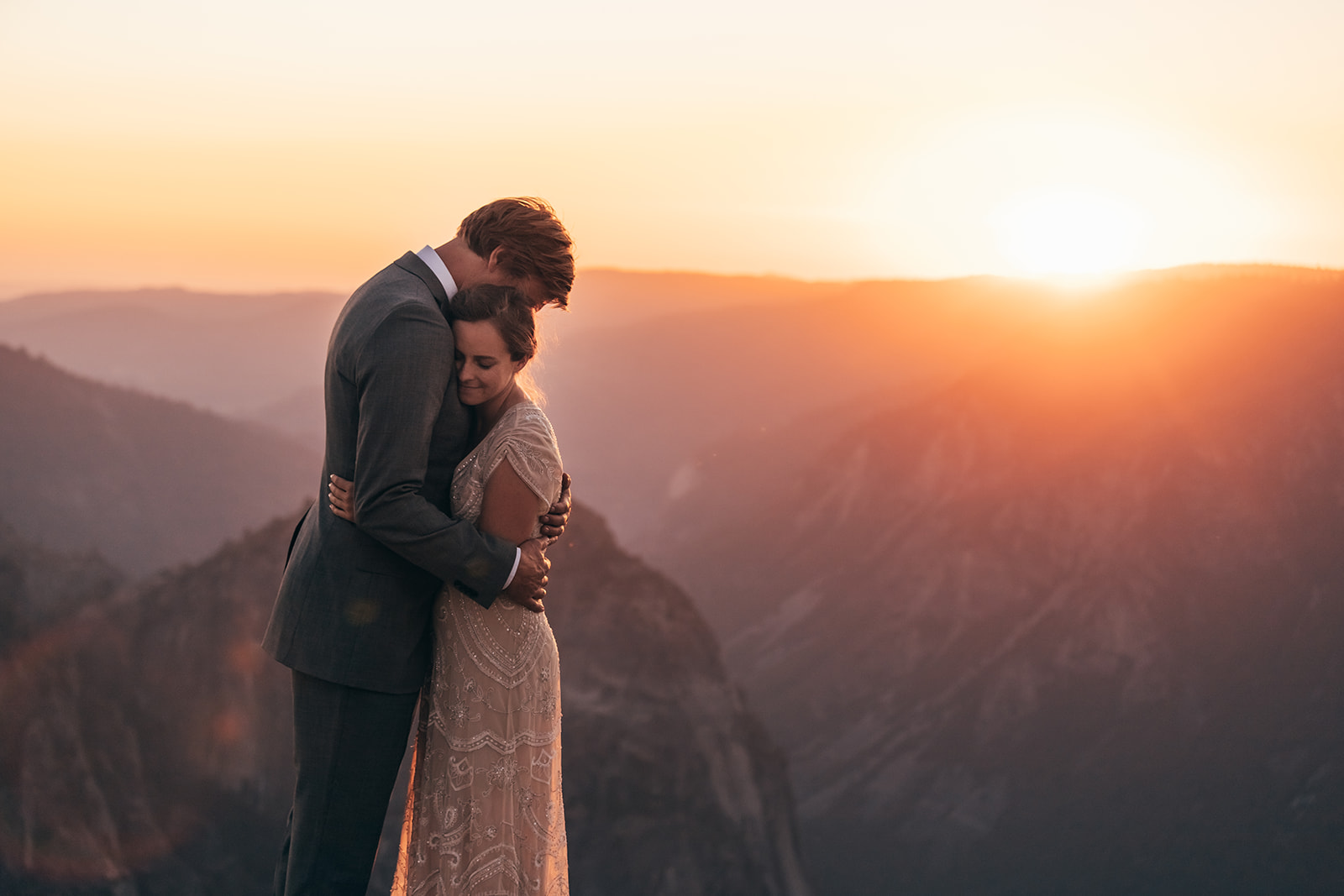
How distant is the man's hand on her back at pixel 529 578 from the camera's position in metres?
3.15

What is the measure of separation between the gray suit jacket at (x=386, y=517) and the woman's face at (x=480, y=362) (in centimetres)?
4

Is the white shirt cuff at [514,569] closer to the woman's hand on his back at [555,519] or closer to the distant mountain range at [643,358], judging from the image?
the woman's hand on his back at [555,519]

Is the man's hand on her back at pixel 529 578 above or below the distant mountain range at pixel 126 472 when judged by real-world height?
above

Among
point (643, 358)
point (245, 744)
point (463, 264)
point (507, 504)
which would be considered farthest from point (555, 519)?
point (643, 358)

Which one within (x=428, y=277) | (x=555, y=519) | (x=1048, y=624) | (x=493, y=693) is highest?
(x=428, y=277)

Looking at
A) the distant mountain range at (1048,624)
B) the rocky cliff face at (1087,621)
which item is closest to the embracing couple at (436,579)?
the distant mountain range at (1048,624)

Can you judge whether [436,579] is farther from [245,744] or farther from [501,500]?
[245,744]

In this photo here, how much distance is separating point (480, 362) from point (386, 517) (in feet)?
1.69

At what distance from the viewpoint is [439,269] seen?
316cm

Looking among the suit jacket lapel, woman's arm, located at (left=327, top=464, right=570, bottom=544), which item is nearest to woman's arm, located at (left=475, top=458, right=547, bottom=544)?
woman's arm, located at (left=327, top=464, right=570, bottom=544)

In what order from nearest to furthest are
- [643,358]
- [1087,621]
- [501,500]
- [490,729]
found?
[501,500], [490,729], [1087,621], [643,358]

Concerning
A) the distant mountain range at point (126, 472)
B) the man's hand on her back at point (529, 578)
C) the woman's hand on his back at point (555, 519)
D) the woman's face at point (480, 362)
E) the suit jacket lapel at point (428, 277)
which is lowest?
the distant mountain range at point (126, 472)

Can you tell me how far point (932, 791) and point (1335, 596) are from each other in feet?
36.6

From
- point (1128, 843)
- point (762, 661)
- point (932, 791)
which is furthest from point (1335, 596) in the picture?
point (762, 661)
